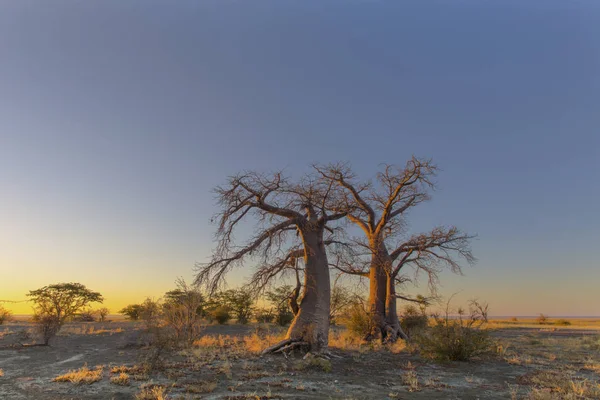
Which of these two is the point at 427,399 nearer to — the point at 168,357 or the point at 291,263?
the point at 291,263

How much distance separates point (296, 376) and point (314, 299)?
3009 millimetres

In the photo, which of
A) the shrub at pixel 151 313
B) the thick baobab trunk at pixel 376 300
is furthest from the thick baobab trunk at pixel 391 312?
the shrub at pixel 151 313

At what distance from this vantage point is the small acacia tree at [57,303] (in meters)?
14.5

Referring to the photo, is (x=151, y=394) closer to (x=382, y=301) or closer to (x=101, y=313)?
(x=382, y=301)

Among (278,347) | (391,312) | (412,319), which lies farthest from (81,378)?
(412,319)

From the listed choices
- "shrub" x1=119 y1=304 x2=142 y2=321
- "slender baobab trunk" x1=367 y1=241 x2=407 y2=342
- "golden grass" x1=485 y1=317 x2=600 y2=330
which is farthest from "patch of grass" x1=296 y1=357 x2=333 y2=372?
"shrub" x1=119 y1=304 x2=142 y2=321

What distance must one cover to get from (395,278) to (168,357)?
955 cm

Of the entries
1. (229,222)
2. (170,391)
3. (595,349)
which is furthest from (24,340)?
(595,349)

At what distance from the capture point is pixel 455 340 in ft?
34.8

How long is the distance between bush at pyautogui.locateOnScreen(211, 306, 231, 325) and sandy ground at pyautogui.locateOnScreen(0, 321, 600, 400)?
1462cm

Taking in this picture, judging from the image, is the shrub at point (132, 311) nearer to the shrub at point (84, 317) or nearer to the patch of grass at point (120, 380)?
the shrub at point (84, 317)

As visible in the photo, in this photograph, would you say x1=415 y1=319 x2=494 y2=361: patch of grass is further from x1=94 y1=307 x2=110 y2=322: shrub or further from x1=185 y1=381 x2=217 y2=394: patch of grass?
x1=94 y1=307 x2=110 y2=322: shrub

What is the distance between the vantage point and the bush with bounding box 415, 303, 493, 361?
10.6 metres

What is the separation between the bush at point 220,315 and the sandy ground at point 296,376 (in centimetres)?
1462
